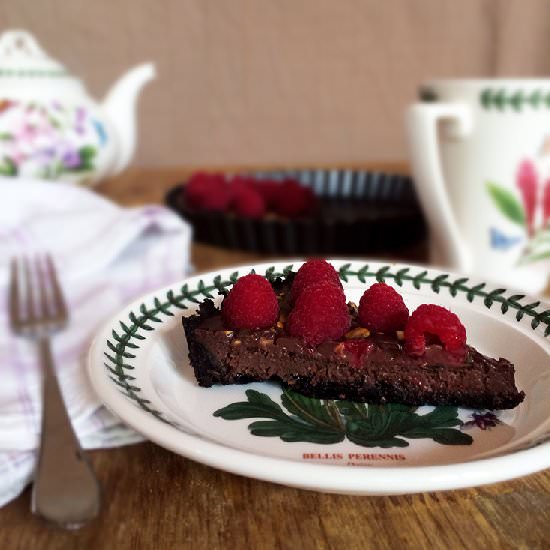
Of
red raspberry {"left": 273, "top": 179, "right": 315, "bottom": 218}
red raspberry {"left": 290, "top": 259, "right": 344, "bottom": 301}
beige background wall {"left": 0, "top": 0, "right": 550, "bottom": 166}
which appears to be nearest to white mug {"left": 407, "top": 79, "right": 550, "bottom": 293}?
red raspberry {"left": 273, "top": 179, "right": 315, "bottom": 218}

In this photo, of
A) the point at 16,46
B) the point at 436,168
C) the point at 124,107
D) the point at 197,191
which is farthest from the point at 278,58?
the point at 436,168

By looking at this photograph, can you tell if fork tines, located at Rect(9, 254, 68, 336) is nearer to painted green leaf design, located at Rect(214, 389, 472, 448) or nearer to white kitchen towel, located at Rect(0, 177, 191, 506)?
white kitchen towel, located at Rect(0, 177, 191, 506)

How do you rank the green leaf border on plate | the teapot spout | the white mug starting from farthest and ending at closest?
the teapot spout, the white mug, the green leaf border on plate

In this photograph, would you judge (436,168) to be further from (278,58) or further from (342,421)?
(278,58)

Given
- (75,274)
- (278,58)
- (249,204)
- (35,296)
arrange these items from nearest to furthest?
(35,296)
(75,274)
(249,204)
(278,58)

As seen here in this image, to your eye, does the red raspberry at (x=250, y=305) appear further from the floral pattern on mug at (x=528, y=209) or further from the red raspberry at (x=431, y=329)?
the floral pattern on mug at (x=528, y=209)
